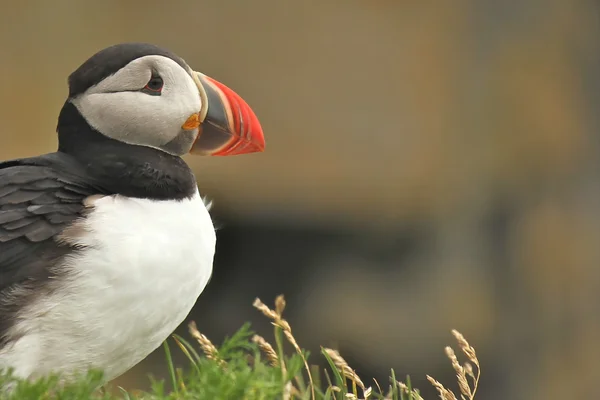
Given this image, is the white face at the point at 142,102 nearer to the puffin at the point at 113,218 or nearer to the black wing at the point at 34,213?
the puffin at the point at 113,218

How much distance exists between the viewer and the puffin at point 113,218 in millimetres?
2732

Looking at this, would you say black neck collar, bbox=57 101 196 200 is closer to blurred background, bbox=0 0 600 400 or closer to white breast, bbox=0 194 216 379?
white breast, bbox=0 194 216 379

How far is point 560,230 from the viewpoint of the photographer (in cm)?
745

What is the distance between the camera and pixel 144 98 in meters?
3.02

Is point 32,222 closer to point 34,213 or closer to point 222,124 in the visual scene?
point 34,213

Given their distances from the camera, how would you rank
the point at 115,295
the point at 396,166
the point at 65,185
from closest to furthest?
the point at 115,295 → the point at 65,185 → the point at 396,166

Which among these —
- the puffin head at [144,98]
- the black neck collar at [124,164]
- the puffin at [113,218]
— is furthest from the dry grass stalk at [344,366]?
the puffin head at [144,98]

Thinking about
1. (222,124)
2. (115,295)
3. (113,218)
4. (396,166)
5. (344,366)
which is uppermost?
(222,124)

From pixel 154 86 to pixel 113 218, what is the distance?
0.43 metres

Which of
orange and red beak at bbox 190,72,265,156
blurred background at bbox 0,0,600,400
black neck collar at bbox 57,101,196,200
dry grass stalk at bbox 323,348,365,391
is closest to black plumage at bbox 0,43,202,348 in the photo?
black neck collar at bbox 57,101,196,200

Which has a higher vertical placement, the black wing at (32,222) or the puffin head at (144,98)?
the puffin head at (144,98)

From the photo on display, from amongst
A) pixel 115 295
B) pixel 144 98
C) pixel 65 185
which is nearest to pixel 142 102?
pixel 144 98

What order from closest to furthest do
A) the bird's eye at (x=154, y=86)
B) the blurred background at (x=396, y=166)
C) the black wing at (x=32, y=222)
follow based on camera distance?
1. the black wing at (x=32, y=222)
2. the bird's eye at (x=154, y=86)
3. the blurred background at (x=396, y=166)

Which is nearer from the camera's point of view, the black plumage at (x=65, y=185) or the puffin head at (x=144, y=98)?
the black plumage at (x=65, y=185)
